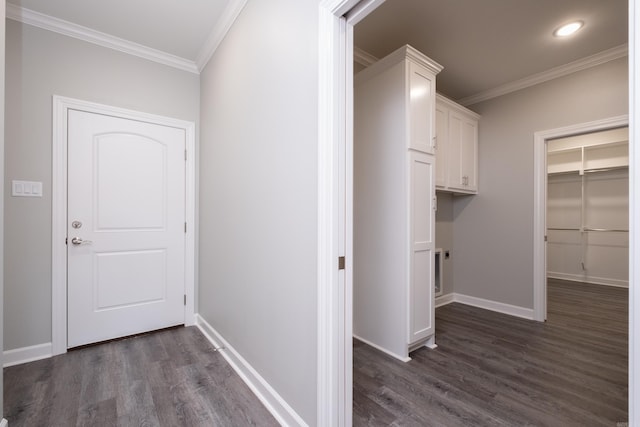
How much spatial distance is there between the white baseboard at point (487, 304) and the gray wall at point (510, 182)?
6 centimetres

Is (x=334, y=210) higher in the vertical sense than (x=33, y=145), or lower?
lower

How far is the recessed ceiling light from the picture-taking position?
2.38 meters

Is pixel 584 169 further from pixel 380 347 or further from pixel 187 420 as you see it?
pixel 187 420

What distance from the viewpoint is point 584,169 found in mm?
5012

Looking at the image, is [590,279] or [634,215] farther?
[590,279]

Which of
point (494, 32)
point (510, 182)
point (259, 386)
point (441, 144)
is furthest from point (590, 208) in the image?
point (259, 386)

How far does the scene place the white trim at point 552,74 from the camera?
8.81 ft

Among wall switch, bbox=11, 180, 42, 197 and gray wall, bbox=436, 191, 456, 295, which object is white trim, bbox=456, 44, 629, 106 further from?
wall switch, bbox=11, 180, 42, 197

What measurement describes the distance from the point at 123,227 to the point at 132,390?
4.54 feet

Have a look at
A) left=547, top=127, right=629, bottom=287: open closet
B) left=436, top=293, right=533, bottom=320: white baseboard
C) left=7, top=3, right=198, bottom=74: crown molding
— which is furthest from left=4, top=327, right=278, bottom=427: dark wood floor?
left=547, top=127, right=629, bottom=287: open closet

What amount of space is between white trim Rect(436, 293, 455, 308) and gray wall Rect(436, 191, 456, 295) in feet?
0.17

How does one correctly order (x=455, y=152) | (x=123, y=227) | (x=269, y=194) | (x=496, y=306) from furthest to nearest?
1. (x=496, y=306)
2. (x=455, y=152)
3. (x=123, y=227)
4. (x=269, y=194)

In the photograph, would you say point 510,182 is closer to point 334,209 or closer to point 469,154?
point 469,154

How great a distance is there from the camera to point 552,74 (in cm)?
307
